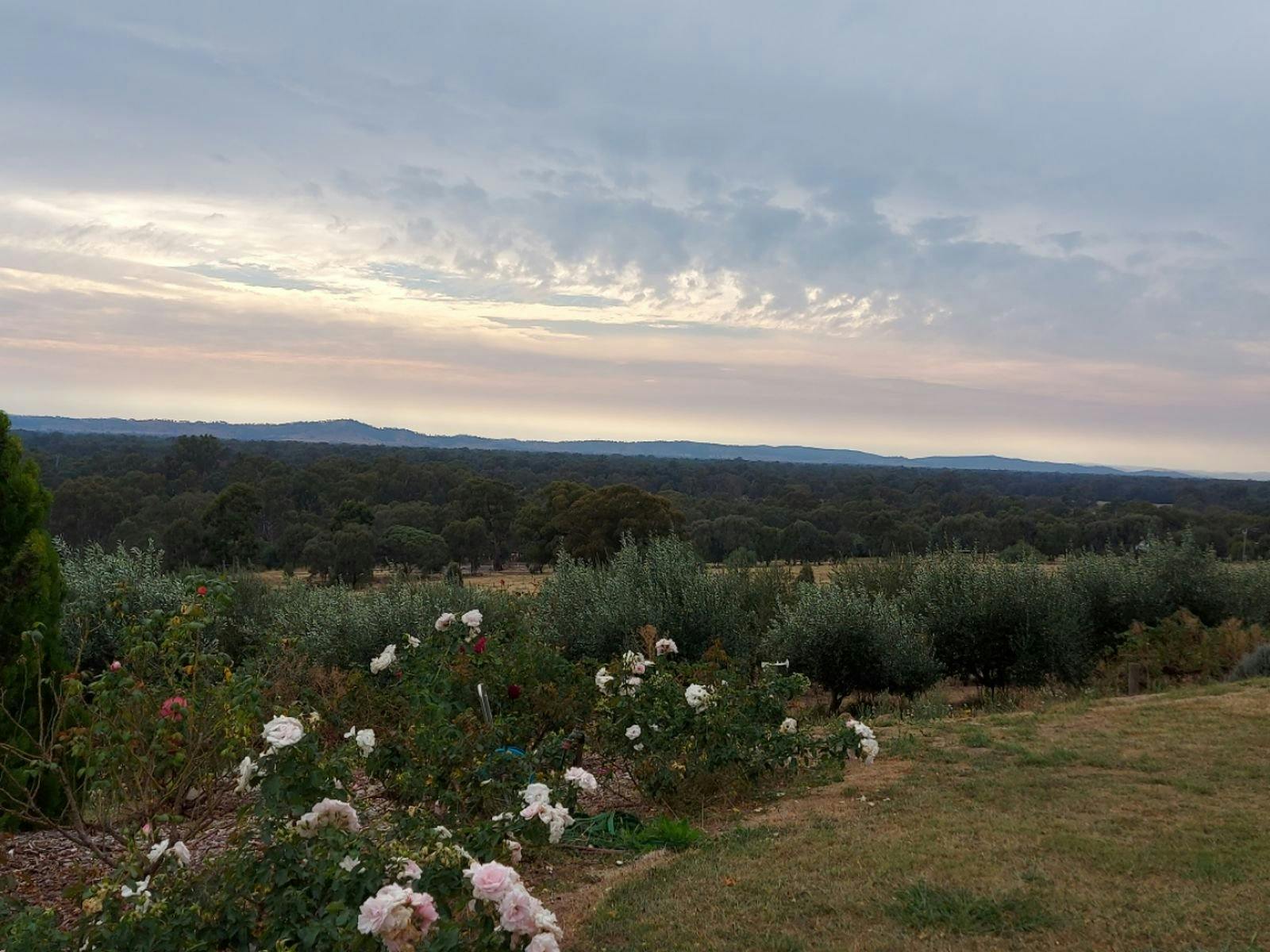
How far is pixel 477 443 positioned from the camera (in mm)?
167625

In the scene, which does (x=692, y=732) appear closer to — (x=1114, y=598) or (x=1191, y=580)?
(x=1114, y=598)

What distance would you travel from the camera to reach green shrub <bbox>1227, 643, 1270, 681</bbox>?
13500 millimetres

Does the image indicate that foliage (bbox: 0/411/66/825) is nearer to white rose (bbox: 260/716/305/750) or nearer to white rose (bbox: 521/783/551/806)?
white rose (bbox: 260/716/305/750)

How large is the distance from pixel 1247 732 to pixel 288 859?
30.6ft

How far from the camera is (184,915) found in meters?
3.15

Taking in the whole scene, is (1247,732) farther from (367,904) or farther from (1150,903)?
(367,904)

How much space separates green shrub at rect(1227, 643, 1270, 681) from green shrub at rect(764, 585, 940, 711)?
423 cm

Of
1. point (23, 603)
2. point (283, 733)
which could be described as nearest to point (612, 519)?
point (23, 603)

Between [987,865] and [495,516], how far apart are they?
164ft

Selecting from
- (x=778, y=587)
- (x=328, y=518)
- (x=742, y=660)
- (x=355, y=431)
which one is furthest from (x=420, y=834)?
(x=355, y=431)

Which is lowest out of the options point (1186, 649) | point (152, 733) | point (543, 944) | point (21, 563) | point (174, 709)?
point (1186, 649)

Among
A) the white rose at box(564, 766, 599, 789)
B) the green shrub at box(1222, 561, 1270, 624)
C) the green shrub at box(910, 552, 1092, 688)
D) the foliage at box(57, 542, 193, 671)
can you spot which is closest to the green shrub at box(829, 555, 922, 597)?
the green shrub at box(910, 552, 1092, 688)

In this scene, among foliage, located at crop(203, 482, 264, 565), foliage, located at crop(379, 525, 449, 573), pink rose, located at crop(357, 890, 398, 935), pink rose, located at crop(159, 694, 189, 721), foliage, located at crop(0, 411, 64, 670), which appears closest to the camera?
pink rose, located at crop(357, 890, 398, 935)

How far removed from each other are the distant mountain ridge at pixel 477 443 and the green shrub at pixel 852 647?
125967 millimetres
